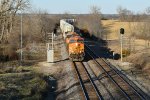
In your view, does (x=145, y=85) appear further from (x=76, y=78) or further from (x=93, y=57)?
(x=93, y=57)

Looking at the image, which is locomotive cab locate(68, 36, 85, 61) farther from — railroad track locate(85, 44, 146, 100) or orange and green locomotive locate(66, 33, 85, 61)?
railroad track locate(85, 44, 146, 100)

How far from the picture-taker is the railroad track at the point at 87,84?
845 inches

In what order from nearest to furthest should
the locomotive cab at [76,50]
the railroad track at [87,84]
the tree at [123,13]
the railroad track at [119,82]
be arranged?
the railroad track at [119,82], the railroad track at [87,84], the locomotive cab at [76,50], the tree at [123,13]

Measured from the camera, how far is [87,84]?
25.3m

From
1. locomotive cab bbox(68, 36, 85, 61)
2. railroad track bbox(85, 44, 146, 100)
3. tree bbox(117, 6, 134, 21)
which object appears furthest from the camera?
tree bbox(117, 6, 134, 21)

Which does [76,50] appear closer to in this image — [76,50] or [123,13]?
[76,50]

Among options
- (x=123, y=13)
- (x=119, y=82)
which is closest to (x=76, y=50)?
(x=119, y=82)

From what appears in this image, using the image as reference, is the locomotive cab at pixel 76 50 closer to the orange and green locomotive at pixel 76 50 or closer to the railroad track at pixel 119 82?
the orange and green locomotive at pixel 76 50

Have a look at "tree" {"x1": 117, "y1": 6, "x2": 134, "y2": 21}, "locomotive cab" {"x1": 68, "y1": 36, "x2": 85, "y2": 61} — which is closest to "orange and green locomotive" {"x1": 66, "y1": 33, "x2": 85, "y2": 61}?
"locomotive cab" {"x1": 68, "y1": 36, "x2": 85, "y2": 61}

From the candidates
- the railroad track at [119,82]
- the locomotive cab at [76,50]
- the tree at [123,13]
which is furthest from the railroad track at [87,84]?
the tree at [123,13]

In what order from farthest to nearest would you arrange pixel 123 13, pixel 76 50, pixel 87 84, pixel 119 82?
pixel 123 13 → pixel 76 50 → pixel 119 82 → pixel 87 84

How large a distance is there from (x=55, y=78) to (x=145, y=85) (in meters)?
7.23

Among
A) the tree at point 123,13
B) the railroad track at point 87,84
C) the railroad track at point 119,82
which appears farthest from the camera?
the tree at point 123,13

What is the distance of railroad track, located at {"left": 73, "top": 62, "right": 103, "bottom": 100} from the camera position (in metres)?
21.5
